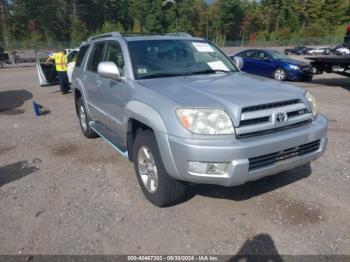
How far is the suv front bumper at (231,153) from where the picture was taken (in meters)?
2.95

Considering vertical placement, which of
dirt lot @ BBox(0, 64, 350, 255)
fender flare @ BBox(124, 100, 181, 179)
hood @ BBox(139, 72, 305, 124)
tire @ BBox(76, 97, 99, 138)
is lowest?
dirt lot @ BBox(0, 64, 350, 255)

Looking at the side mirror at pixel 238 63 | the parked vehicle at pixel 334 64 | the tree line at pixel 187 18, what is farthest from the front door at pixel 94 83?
the tree line at pixel 187 18

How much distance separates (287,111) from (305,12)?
95060 millimetres

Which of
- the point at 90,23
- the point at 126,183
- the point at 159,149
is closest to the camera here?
the point at 159,149

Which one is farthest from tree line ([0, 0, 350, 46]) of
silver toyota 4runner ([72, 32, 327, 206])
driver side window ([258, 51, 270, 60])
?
silver toyota 4runner ([72, 32, 327, 206])

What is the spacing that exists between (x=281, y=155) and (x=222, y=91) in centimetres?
85

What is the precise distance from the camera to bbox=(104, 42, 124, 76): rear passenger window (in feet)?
14.1

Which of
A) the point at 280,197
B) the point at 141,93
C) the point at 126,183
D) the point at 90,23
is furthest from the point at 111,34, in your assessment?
the point at 90,23

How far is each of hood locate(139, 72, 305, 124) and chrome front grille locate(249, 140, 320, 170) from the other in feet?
1.49

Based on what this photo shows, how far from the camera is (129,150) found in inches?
160

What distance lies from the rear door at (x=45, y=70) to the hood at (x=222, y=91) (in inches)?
445

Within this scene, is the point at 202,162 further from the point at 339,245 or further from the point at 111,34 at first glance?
the point at 111,34

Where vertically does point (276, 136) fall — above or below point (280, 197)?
above

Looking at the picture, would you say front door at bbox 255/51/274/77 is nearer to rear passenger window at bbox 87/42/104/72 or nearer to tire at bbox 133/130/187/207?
rear passenger window at bbox 87/42/104/72
